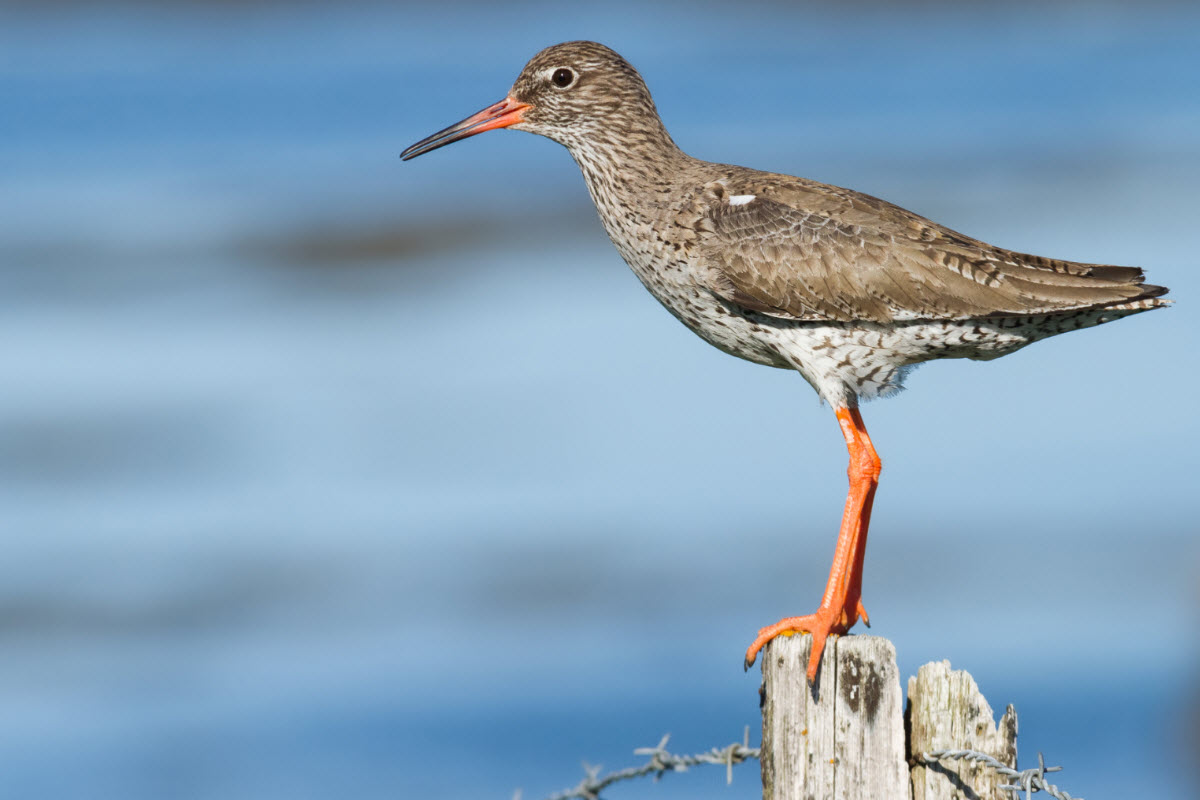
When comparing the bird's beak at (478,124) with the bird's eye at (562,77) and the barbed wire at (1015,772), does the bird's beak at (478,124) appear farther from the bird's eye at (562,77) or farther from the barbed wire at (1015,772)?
the barbed wire at (1015,772)

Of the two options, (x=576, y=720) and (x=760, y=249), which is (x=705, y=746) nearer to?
(x=576, y=720)

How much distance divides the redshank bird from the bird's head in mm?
671

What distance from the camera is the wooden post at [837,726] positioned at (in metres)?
5.19

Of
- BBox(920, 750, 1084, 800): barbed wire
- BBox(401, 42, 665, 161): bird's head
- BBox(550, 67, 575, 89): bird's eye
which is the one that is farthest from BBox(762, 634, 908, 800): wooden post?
BBox(550, 67, 575, 89): bird's eye

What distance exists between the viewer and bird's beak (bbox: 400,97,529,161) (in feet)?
28.0

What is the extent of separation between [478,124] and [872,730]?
478cm

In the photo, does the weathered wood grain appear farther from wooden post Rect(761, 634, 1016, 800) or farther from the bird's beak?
the bird's beak

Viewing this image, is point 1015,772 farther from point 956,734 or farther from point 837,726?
point 837,726

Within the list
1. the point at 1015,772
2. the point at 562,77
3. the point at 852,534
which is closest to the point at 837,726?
the point at 1015,772

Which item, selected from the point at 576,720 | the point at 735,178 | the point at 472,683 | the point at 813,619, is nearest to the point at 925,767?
the point at 813,619

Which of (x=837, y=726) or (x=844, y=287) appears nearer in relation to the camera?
(x=837, y=726)

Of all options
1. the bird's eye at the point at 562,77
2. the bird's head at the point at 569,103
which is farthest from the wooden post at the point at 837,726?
the bird's eye at the point at 562,77

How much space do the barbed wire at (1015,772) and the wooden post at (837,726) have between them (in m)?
0.14

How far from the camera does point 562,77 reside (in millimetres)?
8500
